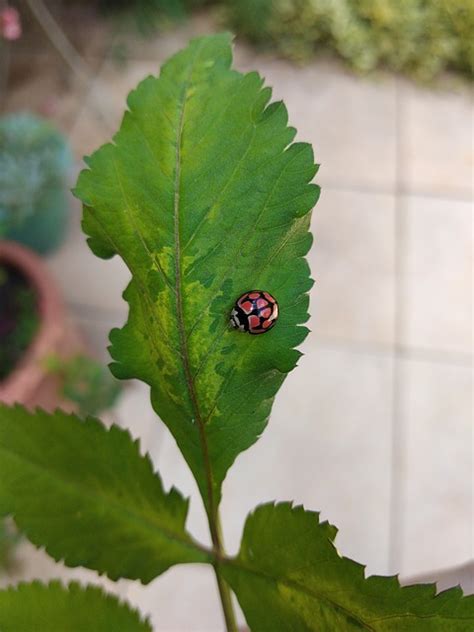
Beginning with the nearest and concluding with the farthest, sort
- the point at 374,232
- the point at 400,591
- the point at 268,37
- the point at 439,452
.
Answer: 1. the point at 400,591
2. the point at 439,452
3. the point at 374,232
4. the point at 268,37

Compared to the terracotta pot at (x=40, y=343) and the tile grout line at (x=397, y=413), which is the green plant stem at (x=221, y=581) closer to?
the terracotta pot at (x=40, y=343)

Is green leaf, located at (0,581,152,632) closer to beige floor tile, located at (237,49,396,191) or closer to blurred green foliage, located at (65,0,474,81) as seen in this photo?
beige floor tile, located at (237,49,396,191)

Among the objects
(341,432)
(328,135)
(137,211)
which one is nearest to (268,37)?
(328,135)

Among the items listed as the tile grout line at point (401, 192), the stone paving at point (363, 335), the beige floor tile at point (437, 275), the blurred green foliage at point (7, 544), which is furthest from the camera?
the tile grout line at point (401, 192)

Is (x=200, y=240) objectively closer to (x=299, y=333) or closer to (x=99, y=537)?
→ (x=299, y=333)

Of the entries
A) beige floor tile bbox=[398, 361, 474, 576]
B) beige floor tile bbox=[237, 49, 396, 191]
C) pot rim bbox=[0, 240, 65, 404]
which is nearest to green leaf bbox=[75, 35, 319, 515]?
pot rim bbox=[0, 240, 65, 404]

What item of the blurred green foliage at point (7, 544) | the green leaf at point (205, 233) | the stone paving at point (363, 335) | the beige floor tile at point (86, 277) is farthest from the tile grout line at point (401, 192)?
the green leaf at point (205, 233)
